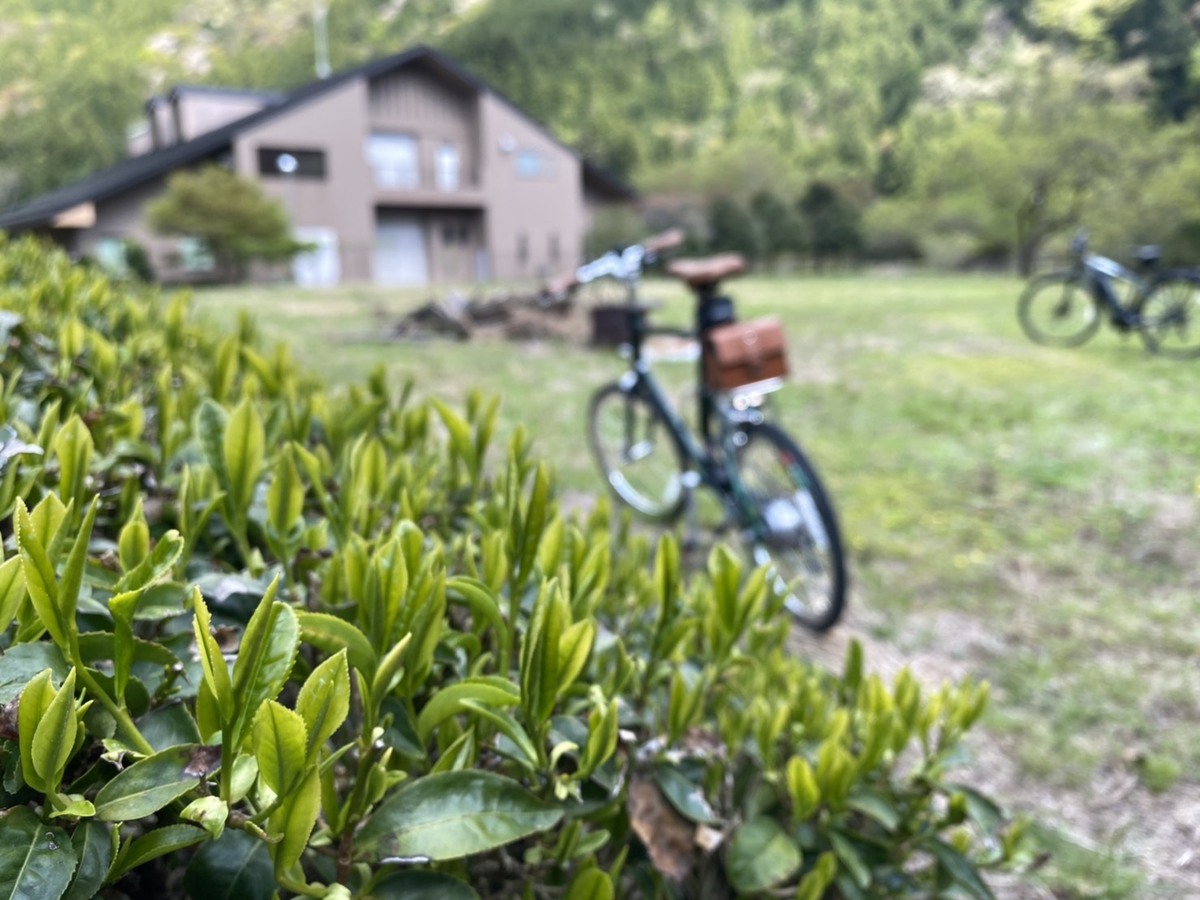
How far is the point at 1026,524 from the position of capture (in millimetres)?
4535

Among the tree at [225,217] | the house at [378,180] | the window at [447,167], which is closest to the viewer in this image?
the tree at [225,217]

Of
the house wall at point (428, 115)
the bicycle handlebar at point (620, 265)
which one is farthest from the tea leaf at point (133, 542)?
the house wall at point (428, 115)

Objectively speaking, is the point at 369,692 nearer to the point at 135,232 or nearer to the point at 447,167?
the point at 135,232

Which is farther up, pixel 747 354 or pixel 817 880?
pixel 747 354

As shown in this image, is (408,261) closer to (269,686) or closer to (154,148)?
(154,148)

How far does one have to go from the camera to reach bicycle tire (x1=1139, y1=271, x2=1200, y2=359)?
8.40m

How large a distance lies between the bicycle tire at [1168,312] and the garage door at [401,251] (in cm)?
2363

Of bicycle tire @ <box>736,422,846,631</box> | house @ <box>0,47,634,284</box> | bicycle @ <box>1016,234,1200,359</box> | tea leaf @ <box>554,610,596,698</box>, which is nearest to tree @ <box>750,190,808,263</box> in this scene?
house @ <box>0,47,634,284</box>

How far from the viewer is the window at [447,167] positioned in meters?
28.0

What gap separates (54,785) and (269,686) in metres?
0.15

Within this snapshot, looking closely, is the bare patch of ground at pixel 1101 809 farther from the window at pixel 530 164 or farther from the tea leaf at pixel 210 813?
the window at pixel 530 164

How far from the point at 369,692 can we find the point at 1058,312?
10.6 m

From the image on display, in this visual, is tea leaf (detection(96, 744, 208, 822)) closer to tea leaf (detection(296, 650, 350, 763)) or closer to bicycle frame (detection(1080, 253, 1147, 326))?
tea leaf (detection(296, 650, 350, 763))

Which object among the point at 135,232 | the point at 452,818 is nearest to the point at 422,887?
the point at 452,818
